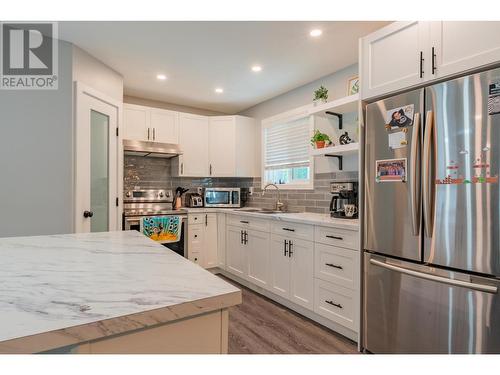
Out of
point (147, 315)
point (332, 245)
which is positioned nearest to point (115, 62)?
point (332, 245)

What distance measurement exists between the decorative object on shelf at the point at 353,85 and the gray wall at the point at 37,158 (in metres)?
2.62

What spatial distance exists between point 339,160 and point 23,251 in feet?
9.09

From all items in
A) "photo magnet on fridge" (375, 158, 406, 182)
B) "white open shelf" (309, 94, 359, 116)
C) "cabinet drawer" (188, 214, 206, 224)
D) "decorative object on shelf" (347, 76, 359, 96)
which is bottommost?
"cabinet drawer" (188, 214, 206, 224)

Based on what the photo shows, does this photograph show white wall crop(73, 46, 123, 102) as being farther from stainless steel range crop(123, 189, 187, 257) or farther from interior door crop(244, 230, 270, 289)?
interior door crop(244, 230, 270, 289)

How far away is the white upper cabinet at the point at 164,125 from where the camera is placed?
401 centimetres

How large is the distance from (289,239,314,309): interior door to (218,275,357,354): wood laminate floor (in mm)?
186

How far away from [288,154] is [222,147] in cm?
110

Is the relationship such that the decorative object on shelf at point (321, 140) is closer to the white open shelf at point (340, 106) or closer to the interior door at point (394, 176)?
the white open shelf at point (340, 106)

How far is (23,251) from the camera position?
4.25 ft

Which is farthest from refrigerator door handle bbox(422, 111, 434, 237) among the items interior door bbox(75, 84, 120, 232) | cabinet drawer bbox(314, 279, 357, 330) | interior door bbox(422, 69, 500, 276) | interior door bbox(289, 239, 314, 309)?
interior door bbox(75, 84, 120, 232)

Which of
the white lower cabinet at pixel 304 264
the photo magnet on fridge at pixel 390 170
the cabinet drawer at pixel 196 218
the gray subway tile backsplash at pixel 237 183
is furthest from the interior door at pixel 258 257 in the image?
the photo magnet on fridge at pixel 390 170

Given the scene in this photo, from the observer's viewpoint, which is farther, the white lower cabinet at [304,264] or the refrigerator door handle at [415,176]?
A: the white lower cabinet at [304,264]

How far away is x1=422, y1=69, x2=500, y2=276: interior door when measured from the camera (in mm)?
1481
